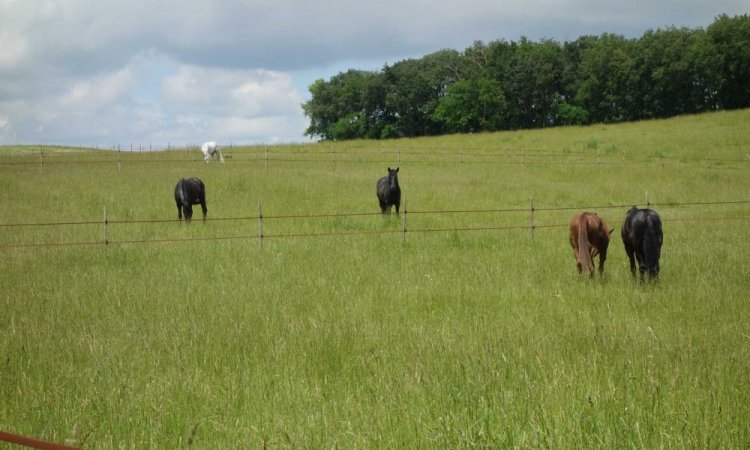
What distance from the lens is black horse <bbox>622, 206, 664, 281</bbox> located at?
983 centimetres

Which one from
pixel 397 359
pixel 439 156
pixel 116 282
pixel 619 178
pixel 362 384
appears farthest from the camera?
pixel 439 156

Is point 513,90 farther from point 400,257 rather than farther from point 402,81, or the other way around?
point 400,257

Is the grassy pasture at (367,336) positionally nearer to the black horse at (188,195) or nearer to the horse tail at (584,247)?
the horse tail at (584,247)

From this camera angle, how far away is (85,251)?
13656mm

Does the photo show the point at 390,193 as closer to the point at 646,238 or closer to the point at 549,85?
the point at 646,238

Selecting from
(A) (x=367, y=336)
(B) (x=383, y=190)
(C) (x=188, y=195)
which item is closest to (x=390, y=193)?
(B) (x=383, y=190)

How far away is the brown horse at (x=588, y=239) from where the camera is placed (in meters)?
10.0

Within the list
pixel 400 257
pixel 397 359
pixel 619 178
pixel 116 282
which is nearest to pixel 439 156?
pixel 619 178

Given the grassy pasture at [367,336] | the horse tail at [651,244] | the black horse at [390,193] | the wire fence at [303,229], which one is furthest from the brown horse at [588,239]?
the black horse at [390,193]

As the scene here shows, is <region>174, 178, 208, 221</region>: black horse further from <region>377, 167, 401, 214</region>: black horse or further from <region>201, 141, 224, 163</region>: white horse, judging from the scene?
<region>201, 141, 224, 163</region>: white horse

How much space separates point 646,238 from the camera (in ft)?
32.3

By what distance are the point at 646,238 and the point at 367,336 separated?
5.58 meters

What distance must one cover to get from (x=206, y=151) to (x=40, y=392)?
3408cm

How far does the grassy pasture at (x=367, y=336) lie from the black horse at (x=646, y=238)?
0.38 metres
